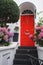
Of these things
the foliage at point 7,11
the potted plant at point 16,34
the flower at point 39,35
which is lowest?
the potted plant at point 16,34

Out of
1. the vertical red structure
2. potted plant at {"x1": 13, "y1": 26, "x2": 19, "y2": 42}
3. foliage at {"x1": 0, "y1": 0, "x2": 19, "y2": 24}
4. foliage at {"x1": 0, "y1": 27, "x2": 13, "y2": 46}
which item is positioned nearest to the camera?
foliage at {"x1": 0, "y1": 27, "x2": 13, "y2": 46}

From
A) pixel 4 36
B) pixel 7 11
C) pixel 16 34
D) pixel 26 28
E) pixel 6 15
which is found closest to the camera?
pixel 4 36

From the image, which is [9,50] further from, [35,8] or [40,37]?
[35,8]

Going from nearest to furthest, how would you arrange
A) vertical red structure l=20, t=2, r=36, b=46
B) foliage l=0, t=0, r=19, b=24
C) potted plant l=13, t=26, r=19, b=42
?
foliage l=0, t=0, r=19, b=24
potted plant l=13, t=26, r=19, b=42
vertical red structure l=20, t=2, r=36, b=46

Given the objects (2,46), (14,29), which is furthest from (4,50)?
(14,29)

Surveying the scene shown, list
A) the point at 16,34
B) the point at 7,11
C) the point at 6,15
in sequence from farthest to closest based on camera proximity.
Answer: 1. the point at 16,34
2. the point at 6,15
3. the point at 7,11

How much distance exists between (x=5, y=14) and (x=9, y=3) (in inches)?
13.1

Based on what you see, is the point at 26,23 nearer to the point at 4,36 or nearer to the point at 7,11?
the point at 7,11

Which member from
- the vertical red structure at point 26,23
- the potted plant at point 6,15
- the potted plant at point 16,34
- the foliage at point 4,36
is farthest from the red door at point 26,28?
the foliage at point 4,36

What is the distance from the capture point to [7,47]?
19.8 ft

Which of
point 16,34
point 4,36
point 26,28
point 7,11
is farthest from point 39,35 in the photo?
point 26,28

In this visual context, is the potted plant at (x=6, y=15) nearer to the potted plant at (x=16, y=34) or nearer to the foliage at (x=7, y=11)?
the foliage at (x=7, y=11)

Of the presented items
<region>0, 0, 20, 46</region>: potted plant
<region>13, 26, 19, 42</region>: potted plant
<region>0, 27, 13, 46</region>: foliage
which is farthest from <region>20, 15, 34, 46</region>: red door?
<region>0, 27, 13, 46</region>: foliage

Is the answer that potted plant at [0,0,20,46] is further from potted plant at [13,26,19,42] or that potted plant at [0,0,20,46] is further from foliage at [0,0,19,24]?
potted plant at [13,26,19,42]
